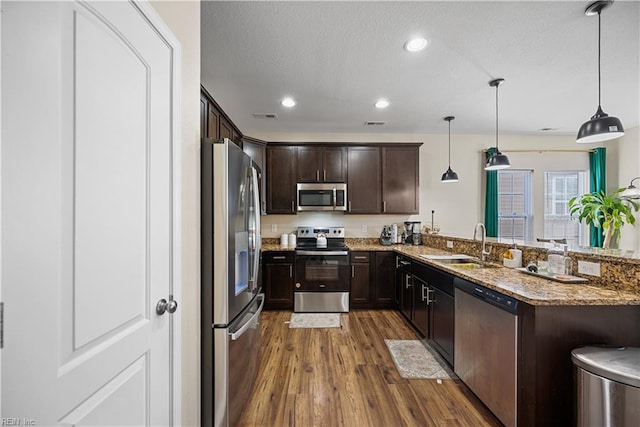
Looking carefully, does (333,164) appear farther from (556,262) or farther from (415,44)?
(556,262)

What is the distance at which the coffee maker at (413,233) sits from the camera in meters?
4.35

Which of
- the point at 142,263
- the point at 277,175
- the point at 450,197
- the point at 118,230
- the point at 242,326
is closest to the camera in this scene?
the point at 118,230

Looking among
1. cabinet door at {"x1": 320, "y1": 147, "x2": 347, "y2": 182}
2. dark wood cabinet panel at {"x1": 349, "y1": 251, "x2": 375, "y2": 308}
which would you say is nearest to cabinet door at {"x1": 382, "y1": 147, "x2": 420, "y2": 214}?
cabinet door at {"x1": 320, "y1": 147, "x2": 347, "y2": 182}

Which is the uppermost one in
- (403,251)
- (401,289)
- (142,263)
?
(142,263)

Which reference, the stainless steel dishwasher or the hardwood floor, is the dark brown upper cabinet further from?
the stainless steel dishwasher

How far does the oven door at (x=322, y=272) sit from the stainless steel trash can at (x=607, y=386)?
106 inches

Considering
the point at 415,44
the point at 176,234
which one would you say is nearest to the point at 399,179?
the point at 415,44

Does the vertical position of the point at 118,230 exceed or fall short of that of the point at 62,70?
it falls short

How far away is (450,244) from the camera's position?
3.52 m

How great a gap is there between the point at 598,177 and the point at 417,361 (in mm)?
4737

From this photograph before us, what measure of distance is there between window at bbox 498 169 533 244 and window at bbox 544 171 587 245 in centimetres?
30

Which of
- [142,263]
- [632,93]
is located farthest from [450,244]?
[142,263]

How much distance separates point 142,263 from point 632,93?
4.98m

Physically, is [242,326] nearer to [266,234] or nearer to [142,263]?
[142,263]
